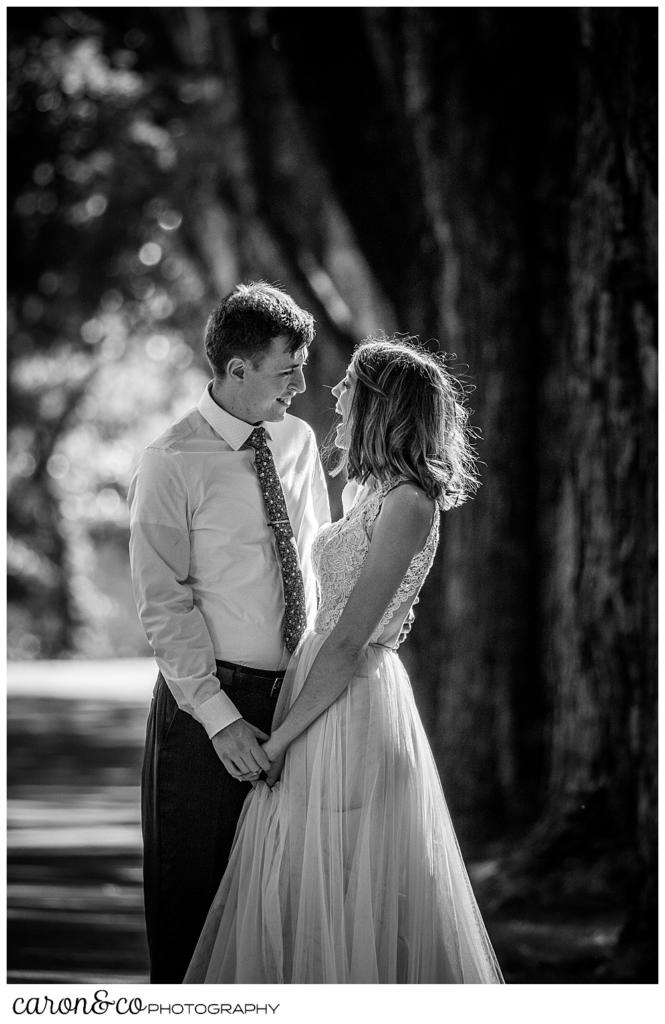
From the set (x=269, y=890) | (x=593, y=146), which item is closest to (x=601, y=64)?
(x=593, y=146)

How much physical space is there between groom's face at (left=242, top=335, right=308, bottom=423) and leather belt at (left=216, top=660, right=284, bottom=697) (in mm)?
628

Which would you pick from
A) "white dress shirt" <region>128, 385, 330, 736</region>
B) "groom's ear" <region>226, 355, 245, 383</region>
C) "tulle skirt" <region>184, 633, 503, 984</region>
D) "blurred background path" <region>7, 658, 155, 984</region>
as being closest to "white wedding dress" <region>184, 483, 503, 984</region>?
"tulle skirt" <region>184, 633, 503, 984</region>

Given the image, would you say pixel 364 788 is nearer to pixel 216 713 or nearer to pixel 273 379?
pixel 216 713

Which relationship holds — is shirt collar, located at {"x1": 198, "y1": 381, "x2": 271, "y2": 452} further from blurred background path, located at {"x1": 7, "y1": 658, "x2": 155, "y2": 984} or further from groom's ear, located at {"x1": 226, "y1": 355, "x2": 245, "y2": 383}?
blurred background path, located at {"x1": 7, "y1": 658, "x2": 155, "y2": 984}

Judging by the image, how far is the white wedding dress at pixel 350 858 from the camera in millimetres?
2820

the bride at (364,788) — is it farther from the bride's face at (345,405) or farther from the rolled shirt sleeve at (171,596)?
the rolled shirt sleeve at (171,596)

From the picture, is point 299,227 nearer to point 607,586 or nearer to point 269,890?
point 607,586

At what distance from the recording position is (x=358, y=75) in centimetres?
752

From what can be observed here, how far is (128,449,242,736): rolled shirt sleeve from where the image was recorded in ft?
9.37

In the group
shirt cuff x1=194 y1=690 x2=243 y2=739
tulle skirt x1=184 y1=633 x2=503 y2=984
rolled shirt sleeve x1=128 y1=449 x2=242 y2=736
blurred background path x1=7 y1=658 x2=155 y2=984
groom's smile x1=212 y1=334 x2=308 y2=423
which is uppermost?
groom's smile x1=212 y1=334 x2=308 y2=423

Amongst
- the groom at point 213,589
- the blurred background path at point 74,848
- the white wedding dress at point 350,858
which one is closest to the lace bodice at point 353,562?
the white wedding dress at point 350,858

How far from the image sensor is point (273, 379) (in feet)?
9.78

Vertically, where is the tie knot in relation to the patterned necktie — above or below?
above

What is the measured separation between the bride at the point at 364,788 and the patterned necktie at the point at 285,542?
9cm
